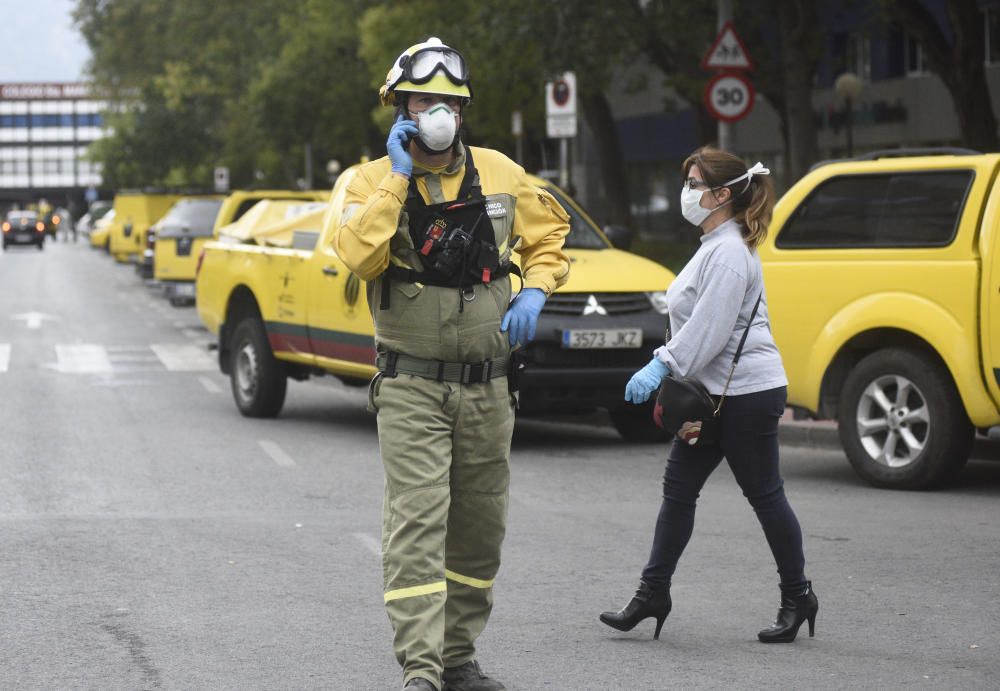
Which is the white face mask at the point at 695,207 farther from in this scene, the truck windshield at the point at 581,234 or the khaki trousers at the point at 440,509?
the truck windshield at the point at 581,234

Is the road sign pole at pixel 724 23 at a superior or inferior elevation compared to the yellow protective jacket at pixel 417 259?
superior

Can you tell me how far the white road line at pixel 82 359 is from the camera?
17.5m

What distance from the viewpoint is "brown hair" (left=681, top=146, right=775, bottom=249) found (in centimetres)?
594

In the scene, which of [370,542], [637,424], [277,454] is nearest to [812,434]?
[637,424]

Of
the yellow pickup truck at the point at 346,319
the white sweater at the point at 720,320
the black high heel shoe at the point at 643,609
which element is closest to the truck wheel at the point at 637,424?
the yellow pickup truck at the point at 346,319

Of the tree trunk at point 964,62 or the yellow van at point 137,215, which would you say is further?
the yellow van at point 137,215

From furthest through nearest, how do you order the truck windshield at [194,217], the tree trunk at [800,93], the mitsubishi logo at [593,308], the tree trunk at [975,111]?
the truck windshield at [194,217] < the tree trunk at [975,111] < the tree trunk at [800,93] < the mitsubishi logo at [593,308]

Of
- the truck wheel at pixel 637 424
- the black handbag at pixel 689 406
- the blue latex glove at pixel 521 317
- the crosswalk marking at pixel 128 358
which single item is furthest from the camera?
the crosswalk marking at pixel 128 358

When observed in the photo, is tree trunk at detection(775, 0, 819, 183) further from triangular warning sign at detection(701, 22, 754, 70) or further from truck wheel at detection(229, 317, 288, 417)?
truck wheel at detection(229, 317, 288, 417)

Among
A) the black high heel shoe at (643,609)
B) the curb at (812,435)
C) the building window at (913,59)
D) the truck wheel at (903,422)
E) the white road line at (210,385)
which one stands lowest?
the white road line at (210,385)

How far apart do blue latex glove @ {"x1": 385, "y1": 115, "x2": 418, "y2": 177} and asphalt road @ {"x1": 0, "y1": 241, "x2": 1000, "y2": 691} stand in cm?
156

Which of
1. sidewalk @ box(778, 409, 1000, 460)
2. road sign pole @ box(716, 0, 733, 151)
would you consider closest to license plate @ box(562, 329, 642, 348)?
sidewalk @ box(778, 409, 1000, 460)

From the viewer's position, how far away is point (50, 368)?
57.7 ft

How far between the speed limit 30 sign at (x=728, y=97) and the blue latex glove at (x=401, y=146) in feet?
39.0
